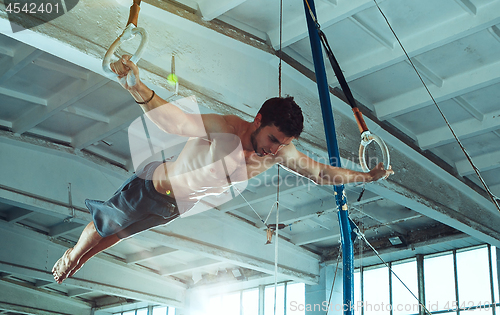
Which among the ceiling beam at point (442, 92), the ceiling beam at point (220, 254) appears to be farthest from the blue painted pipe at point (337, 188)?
the ceiling beam at point (220, 254)

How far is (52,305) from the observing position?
10898mm

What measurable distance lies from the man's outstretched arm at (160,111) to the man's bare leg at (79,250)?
1295 millimetres

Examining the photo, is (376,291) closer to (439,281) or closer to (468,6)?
(439,281)

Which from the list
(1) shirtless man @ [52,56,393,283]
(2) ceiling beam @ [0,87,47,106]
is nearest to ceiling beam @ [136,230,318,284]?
(2) ceiling beam @ [0,87,47,106]

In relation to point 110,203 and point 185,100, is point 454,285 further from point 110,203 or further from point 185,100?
point 110,203

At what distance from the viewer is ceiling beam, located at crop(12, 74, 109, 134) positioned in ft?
15.4

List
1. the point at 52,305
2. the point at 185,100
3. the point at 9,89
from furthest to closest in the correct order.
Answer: the point at 52,305 → the point at 9,89 → the point at 185,100

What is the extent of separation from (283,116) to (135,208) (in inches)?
41.1

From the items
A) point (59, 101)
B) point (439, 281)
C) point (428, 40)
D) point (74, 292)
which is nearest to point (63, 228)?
point (59, 101)

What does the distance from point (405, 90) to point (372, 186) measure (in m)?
0.95

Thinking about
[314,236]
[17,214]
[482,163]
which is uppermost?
[482,163]

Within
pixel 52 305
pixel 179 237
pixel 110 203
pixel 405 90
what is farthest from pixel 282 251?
pixel 52 305

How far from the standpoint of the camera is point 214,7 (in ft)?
11.5

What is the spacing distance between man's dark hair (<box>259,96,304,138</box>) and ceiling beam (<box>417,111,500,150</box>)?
11.0 feet
